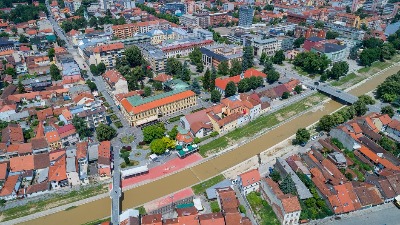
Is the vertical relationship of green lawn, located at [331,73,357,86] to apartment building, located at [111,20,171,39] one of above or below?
below

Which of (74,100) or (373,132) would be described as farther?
(74,100)

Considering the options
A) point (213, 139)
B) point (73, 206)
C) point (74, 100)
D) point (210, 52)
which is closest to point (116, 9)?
point (210, 52)

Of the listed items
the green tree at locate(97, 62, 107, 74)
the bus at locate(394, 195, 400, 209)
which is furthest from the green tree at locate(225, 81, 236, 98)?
the bus at locate(394, 195, 400, 209)

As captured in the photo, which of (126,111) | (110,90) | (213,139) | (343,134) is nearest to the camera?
(343,134)

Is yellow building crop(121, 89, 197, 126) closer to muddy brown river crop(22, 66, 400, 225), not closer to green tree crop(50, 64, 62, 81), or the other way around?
muddy brown river crop(22, 66, 400, 225)

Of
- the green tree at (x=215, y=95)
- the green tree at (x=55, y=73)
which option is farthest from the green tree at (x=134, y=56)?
the green tree at (x=215, y=95)

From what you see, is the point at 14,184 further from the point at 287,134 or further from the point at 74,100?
the point at 287,134
